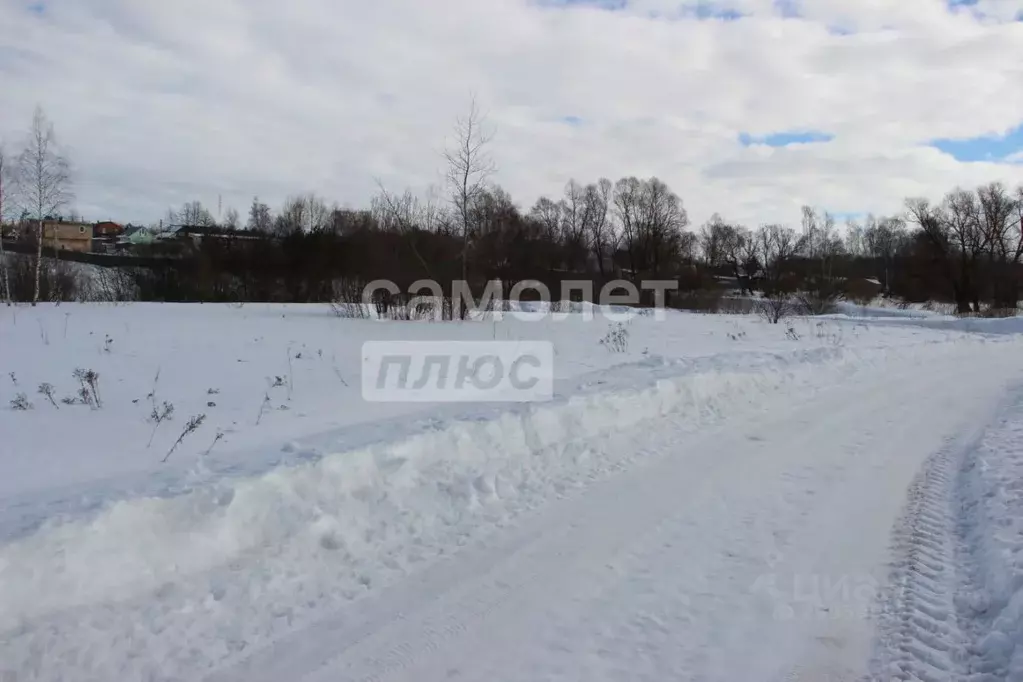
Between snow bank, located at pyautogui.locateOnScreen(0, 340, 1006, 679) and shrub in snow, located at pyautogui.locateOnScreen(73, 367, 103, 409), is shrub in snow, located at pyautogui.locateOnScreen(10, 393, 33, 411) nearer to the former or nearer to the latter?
shrub in snow, located at pyautogui.locateOnScreen(73, 367, 103, 409)

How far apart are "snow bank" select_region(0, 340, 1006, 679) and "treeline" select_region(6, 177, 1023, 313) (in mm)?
15018

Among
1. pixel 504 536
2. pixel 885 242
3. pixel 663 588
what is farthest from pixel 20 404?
pixel 885 242

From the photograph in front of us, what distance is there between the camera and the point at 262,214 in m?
65.8

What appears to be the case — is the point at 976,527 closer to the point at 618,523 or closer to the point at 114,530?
the point at 618,523

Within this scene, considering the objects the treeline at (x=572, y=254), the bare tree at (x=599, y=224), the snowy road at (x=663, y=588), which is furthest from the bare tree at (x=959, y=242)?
the snowy road at (x=663, y=588)

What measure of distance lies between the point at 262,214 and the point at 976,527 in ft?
224

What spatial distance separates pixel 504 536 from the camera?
4.63 metres

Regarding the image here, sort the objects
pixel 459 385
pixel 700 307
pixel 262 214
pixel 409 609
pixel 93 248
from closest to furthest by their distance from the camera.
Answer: pixel 409 609, pixel 459 385, pixel 700 307, pixel 262 214, pixel 93 248

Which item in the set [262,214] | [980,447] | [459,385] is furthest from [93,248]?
[980,447]

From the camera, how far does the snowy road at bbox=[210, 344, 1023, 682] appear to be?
319 centimetres

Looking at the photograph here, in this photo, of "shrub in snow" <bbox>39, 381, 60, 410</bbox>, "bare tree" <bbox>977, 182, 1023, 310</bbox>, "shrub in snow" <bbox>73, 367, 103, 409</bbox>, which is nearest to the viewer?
"shrub in snow" <bbox>39, 381, 60, 410</bbox>

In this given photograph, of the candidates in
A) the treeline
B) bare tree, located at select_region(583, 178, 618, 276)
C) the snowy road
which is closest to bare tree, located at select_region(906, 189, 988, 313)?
the treeline

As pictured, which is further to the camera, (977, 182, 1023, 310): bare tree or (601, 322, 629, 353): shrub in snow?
(977, 182, 1023, 310): bare tree

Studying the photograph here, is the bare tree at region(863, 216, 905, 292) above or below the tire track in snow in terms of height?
above
